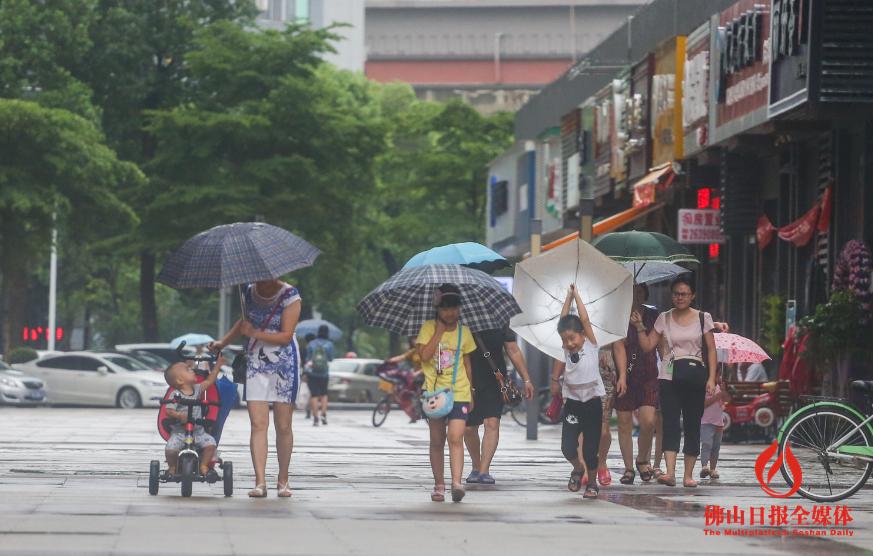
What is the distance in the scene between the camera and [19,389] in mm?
42531

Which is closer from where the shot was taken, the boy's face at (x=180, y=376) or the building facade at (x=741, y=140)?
the boy's face at (x=180, y=376)

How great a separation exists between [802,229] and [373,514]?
1426cm

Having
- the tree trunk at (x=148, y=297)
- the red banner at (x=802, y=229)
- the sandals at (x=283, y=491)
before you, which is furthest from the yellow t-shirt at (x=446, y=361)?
the tree trunk at (x=148, y=297)

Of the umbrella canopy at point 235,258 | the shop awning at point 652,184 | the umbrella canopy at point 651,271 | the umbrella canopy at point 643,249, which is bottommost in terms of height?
the umbrella canopy at point 235,258

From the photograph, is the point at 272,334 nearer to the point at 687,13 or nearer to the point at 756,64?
the point at 756,64

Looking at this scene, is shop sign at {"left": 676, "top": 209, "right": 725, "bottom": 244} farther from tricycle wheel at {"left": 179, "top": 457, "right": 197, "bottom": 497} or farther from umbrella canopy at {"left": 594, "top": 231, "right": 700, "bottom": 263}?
tricycle wheel at {"left": 179, "top": 457, "right": 197, "bottom": 497}

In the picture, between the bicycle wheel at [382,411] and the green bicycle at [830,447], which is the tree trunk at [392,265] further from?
the green bicycle at [830,447]

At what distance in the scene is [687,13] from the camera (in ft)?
105

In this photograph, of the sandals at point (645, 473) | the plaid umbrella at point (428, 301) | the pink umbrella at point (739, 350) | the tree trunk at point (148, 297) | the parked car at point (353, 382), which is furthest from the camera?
the tree trunk at point (148, 297)

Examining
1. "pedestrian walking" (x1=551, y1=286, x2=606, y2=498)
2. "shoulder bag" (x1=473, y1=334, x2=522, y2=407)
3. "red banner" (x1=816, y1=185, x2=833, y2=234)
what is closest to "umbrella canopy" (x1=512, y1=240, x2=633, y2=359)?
"shoulder bag" (x1=473, y1=334, x2=522, y2=407)

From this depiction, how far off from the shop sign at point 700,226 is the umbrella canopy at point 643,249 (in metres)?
12.9

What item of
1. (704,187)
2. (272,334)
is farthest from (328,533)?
(704,187)

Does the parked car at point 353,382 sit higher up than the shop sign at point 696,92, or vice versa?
the shop sign at point 696,92

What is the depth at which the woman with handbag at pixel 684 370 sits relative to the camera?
1551cm
